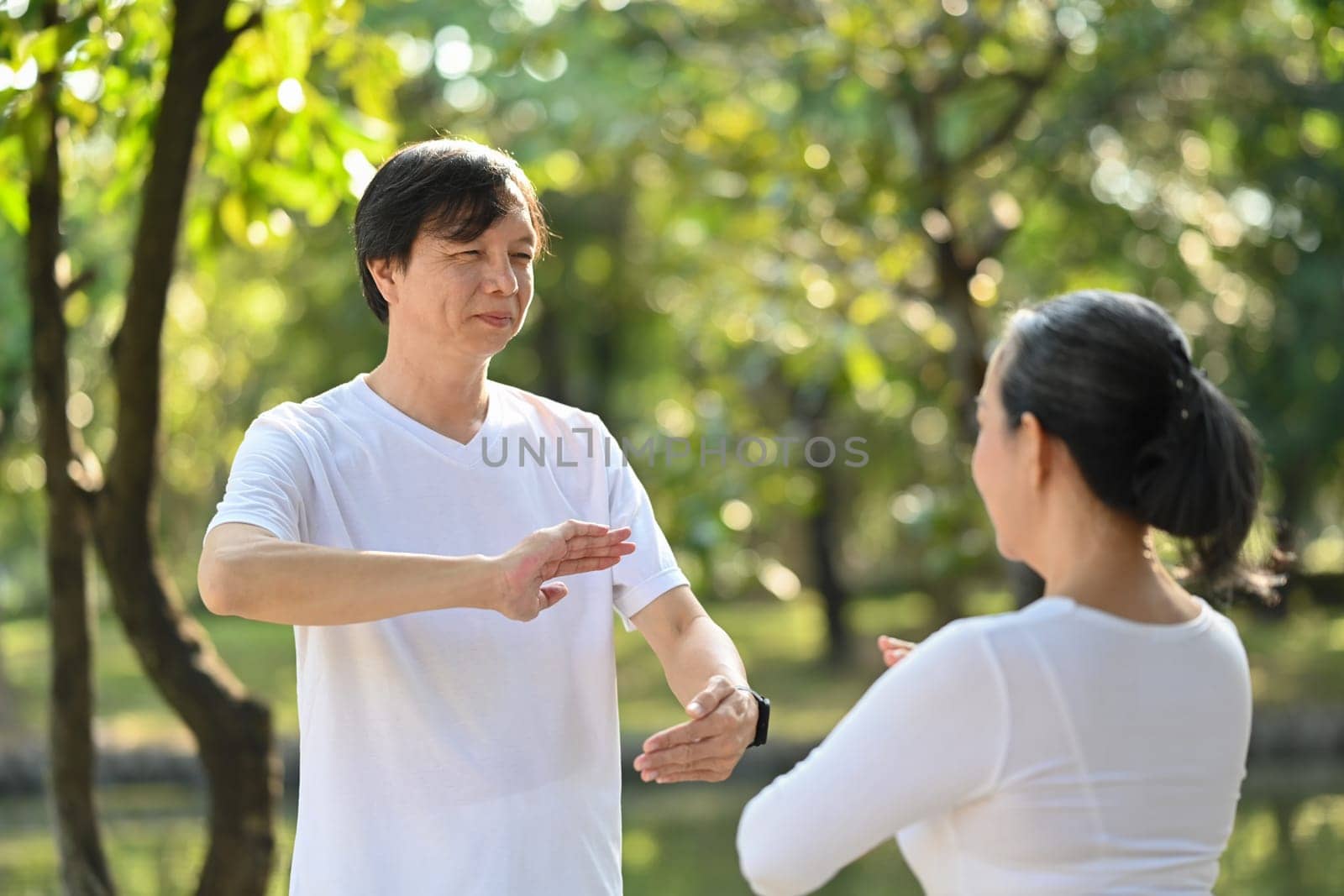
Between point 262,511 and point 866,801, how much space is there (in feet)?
2.55

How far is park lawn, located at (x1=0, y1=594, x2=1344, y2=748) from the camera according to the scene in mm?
11500

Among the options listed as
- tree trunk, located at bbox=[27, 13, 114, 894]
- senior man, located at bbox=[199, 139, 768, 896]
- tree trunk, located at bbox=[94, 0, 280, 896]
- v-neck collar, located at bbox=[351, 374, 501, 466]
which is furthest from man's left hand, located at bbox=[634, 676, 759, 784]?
tree trunk, located at bbox=[27, 13, 114, 894]

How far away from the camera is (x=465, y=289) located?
1950 mm

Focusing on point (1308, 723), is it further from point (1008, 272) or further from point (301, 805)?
point (301, 805)

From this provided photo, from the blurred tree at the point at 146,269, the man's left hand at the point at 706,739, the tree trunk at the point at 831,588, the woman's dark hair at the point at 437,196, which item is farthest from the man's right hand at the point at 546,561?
the tree trunk at the point at 831,588

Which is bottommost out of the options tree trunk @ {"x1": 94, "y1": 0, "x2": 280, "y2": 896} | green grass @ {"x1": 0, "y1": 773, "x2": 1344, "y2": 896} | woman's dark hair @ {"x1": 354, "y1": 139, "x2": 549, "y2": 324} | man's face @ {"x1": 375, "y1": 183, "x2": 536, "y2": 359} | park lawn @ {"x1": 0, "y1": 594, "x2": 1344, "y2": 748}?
park lawn @ {"x1": 0, "y1": 594, "x2": 1344, "y2": 748}

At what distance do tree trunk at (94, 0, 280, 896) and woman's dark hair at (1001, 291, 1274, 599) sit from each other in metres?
2.22

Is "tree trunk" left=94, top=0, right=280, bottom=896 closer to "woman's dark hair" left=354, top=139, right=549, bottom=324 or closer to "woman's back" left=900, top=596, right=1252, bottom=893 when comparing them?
"woman's dark hair" left=354, top=139, right=549, bottom=324

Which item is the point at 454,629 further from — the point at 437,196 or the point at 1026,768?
the point at 1026,768

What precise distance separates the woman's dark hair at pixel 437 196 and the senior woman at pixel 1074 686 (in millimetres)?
772

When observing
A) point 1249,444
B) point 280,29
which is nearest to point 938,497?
point 280,29

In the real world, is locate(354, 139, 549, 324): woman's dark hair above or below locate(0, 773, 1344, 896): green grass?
above

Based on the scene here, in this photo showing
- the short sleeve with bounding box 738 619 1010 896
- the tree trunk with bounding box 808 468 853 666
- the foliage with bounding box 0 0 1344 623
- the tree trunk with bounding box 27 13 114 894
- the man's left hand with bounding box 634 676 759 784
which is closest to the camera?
the short sleeve with bounding box 738 619 1010 896

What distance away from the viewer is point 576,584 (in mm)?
1986
